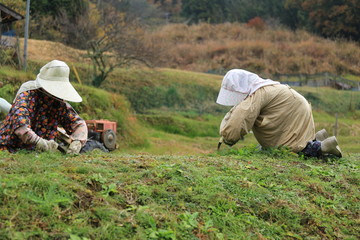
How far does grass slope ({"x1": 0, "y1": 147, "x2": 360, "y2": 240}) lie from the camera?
3.39 m

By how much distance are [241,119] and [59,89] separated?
2475 millimetres

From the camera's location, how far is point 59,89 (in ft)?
19.0

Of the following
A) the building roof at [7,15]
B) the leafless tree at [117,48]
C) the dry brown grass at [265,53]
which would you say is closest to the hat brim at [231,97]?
the building roof at [7,15]

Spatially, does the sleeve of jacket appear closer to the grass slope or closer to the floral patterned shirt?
the grass slope

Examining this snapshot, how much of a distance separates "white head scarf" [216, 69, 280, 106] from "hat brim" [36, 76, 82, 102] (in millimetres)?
2342

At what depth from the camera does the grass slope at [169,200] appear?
11.1 feet

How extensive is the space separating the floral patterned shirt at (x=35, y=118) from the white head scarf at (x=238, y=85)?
2273mm

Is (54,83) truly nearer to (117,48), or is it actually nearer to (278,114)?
(278,114)

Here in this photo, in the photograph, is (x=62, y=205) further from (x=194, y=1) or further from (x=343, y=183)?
(x=194, y=1)

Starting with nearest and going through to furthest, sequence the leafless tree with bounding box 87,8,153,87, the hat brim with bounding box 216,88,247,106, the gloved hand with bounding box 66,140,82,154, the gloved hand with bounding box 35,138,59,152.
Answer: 1. the gloved hand with bounding box 35,138,59,152
2. the gloved hand with bounding box 66,140,82,154
3. the hat brim with bounding box 216,88,247,106
4. the leafless tree with bounding box 87,8,153,87

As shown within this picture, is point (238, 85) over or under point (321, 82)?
over

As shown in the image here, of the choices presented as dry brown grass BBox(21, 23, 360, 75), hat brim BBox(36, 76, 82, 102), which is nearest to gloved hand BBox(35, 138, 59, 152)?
hat brim BBox(36, 76, 82, 102)

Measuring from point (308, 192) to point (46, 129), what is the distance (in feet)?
10.6

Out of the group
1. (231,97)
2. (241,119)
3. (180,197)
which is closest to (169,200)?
(180,197)
